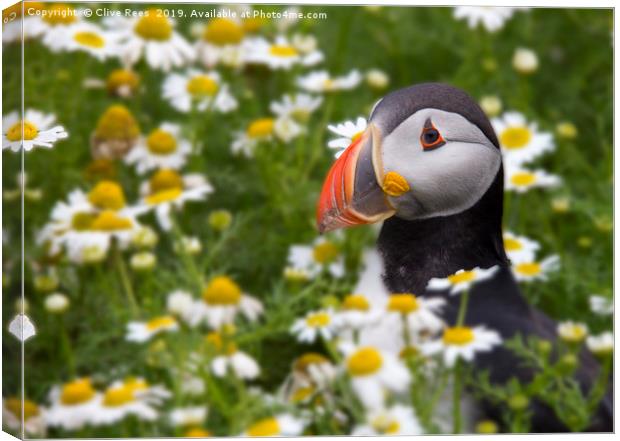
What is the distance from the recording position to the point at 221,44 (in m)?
1.01

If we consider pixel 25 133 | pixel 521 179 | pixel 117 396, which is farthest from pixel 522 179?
pixel 25 133

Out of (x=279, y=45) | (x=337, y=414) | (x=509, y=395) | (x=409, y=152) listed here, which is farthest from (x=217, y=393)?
(x=409, y=152)

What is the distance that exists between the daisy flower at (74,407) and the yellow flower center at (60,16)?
295 mm

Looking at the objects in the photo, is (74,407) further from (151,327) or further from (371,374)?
(371,374)

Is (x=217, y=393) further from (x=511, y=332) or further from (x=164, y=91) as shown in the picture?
(x=164, y=91)

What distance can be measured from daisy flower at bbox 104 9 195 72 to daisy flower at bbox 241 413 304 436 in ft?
1.00

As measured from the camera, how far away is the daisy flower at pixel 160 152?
1028 mm

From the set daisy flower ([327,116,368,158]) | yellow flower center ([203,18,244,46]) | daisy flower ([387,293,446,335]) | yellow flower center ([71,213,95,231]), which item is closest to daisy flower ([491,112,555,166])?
daisy flower ([387,293,446,335])

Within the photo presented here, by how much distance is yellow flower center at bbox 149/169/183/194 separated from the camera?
0.99 metres

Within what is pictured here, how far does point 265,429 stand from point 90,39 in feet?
1.09

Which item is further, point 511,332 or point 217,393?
point 511,332

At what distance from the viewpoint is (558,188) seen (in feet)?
3.55

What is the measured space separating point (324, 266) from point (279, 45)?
0.72 feet

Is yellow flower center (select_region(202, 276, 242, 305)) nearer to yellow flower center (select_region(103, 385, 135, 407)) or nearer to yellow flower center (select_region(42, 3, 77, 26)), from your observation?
yellow flower center (select_region(103, 385, 135, 407))
